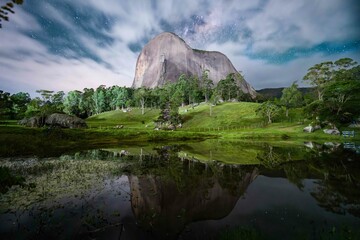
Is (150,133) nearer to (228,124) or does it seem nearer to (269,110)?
(228,124)

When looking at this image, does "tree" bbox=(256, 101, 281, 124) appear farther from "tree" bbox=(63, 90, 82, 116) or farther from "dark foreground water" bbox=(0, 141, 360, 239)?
"tree" bbox=(63, 90, 82, 116)

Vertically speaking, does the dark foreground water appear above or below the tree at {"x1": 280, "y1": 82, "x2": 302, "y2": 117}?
below

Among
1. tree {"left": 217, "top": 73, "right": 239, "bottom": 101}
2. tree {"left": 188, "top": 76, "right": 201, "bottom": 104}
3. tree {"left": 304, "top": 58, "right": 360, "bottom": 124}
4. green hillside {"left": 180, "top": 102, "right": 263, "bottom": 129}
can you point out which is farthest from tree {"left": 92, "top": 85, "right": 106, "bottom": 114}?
tree {"left": 304, "top": 58, "right": 360, "bottom": 124}

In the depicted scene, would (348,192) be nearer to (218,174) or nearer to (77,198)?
(218,174)

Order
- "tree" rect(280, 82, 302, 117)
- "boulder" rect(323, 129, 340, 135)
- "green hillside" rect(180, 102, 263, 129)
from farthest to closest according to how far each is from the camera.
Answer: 1. "tree" rect(280, 82, 302, 117)
2. "green hillside" rect(180, 102, 263, 129)
3. "boulder" rect(323, 129, 340, 135)

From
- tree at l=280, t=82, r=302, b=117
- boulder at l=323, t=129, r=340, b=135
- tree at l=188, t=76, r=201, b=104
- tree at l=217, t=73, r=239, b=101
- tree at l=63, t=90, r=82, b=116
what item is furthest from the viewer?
tree at l=63, t=90, r=82, b=116

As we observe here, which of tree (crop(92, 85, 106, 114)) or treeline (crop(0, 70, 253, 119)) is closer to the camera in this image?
treeline (crop(0, 70, 253, 119))

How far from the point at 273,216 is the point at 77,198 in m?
13.2

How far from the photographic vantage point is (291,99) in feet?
352

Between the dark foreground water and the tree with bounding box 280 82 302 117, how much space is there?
92.4 m

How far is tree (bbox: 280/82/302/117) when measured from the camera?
10601 cm

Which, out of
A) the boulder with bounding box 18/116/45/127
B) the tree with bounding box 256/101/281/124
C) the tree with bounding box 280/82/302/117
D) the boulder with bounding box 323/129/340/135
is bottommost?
the boulder with bounding box 323/129/340/135

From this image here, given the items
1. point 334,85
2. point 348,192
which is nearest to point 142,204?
point 348,192

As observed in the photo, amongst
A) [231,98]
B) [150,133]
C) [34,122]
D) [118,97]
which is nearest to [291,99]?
[231,98]
